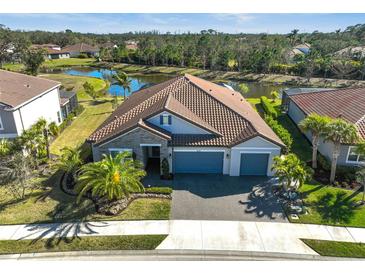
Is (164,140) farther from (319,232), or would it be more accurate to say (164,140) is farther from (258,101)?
(258,101)

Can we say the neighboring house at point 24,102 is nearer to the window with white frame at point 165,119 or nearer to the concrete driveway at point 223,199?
the window with white frame at point 165,119

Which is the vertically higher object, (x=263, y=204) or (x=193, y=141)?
(x=193, y=141)

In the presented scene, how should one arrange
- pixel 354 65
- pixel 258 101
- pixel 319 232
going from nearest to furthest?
pixel 319 232 → pixel 258 101 → pixel 354 65

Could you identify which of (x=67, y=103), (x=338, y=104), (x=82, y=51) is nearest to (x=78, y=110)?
(x=67, y=103)

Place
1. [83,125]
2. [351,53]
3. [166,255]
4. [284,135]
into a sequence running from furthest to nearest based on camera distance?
[351,53] → [83,125] → [284,135] → [166,255]

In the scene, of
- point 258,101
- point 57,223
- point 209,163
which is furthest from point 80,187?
point 258,101

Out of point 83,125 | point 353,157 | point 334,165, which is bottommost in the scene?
point 83,125

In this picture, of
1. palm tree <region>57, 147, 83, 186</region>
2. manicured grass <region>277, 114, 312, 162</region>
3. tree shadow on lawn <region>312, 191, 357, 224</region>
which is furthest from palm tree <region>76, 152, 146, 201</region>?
manicured grass <region>277, 114, 312, 162</region>

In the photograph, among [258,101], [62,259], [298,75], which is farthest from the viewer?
[298,75]

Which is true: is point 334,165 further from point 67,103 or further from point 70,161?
point 67,103
